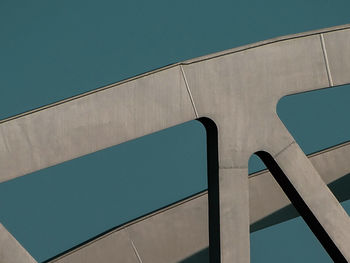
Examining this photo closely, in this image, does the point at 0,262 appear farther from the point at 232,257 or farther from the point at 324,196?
the point at 324,196

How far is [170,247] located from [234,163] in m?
6.66

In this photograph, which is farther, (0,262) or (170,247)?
(170,247)

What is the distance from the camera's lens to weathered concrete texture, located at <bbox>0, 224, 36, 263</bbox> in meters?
9.61

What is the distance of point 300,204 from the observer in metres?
11.2

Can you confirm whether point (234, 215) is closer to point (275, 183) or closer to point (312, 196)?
point (312, 196)

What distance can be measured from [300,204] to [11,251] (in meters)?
3.20

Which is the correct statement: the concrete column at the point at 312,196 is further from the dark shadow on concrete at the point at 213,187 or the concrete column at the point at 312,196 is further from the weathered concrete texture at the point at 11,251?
the weathered concrete texture at the point at 11,251

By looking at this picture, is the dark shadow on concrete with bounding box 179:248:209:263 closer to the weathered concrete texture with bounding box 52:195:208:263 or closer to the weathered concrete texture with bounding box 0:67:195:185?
the weathered concrete texture with bounding box 52:195:208:263

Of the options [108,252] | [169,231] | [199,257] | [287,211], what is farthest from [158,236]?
[287,211]

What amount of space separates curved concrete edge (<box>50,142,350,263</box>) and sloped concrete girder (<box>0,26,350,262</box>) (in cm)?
598

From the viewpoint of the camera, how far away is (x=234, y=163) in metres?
10.7

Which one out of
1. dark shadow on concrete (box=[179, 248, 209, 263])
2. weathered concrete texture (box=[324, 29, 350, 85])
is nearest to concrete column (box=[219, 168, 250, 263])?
weathered concrete texture (box=[324, 29, 350, 85])

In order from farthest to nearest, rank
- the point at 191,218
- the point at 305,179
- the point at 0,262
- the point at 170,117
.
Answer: the point at 191,218, the point at 305,179, the point at 170,117, the point at 0,262

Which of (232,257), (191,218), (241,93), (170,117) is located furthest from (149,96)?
(191,218)
